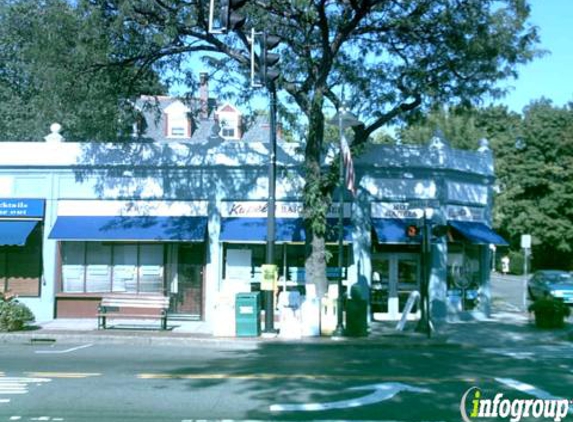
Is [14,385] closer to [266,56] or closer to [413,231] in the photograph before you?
[266,56]

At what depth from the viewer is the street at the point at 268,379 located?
8.62m

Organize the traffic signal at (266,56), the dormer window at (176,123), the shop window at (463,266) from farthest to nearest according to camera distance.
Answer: the dormer window at (176,123) < the shop window at (463,266) < the traffic signal at (266,56)

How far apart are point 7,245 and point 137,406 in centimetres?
1421

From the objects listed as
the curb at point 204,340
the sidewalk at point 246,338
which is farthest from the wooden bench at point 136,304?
the curb at point 204,340

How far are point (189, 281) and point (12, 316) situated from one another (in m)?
5.84

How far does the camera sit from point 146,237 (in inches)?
817

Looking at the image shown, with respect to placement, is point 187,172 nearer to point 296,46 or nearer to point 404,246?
point 296,46

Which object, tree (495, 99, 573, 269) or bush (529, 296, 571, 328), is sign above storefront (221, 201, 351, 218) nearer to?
bush (529, 296, 571, 328)

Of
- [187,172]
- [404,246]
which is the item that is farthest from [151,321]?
[404,246]

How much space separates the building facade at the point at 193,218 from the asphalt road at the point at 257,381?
240 inches

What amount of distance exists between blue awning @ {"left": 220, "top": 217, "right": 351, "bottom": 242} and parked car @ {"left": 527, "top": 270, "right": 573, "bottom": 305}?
12.5 m

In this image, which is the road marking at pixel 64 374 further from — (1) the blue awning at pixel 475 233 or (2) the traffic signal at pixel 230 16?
(1) the blue awning at pixel 475 233

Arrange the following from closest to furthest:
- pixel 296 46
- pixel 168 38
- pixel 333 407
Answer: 1. pixel 333 407
2. pixel 168 38
3. pixel 296 46

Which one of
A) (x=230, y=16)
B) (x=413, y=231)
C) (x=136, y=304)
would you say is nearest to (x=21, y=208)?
(x=136, y=304)
